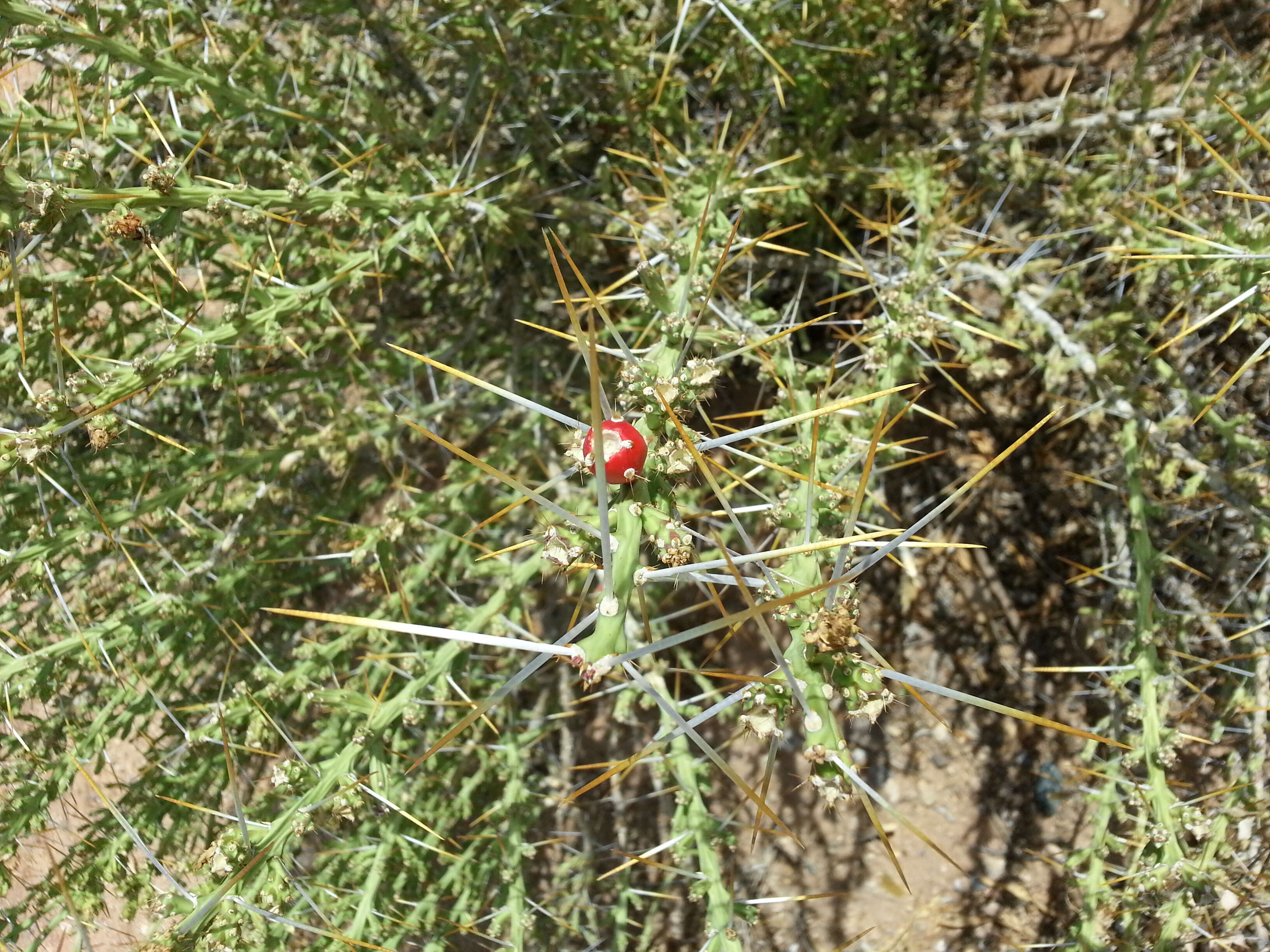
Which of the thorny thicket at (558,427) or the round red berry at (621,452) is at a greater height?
the round red berry at (621,452)

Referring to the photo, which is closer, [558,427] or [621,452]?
[621,452]

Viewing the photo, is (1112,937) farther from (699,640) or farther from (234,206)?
(234,206)

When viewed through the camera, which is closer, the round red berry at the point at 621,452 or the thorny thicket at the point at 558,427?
the round red berry at the point at 621,452

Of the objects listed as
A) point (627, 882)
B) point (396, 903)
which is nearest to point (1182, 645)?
point (627, 882)

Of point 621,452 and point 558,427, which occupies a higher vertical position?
point 621,452
